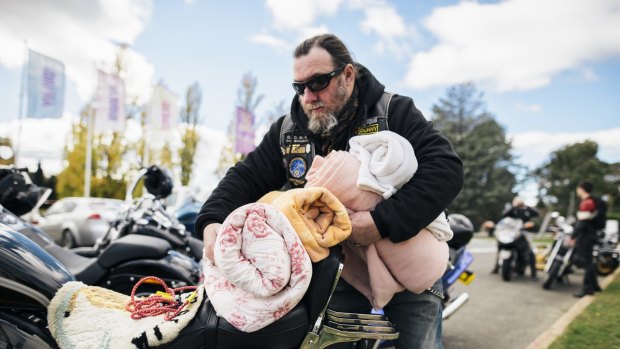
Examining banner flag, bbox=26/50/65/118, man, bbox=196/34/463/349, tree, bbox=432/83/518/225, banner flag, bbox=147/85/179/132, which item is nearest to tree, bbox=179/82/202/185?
banner flag, bbox=147/85/179/132

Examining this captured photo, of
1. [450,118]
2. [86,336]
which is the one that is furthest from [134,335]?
[450,118]

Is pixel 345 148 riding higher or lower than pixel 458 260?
higher

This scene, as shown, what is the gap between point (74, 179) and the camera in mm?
28578

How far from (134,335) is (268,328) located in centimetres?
42

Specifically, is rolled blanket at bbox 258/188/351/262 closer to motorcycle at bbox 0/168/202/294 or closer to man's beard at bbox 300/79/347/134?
man's beard at bbox 300/79/347/134

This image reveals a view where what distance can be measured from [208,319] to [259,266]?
28cm

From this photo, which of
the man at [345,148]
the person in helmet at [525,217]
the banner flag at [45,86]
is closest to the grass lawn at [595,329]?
the person in helmet at [525,217]

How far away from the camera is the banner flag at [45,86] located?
584 inches

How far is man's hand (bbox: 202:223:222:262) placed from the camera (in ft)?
5.42

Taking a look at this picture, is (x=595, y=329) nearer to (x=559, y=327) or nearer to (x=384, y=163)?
(x=559, y=327)

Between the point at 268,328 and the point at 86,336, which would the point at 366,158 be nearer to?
the point at 268,328

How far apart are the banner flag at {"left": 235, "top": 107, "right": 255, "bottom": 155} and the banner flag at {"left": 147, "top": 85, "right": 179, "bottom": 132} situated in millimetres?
3140

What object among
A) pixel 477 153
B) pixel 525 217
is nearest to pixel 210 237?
pixel 525 217

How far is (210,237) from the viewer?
1.77m
